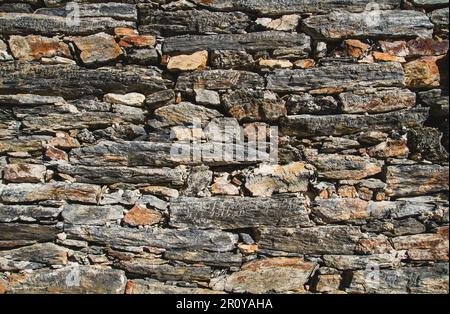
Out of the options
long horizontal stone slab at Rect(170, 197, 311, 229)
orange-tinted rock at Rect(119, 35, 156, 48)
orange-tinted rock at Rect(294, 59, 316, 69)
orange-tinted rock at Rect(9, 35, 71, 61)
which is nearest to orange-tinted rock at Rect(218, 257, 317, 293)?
long horizontal stone slab at Rect(170, 197, 311, 229)

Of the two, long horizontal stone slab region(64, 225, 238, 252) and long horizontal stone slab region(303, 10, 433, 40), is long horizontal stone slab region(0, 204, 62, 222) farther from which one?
long horizontal stone slab region(303, 10, 433, 40)

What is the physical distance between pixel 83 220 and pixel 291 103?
1700 mm

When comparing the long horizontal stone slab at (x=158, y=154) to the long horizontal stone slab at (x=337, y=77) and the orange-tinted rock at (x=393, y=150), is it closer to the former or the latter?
the long horizontal stone slab at (x=337, y=77)

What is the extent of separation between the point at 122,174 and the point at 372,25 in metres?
2.09

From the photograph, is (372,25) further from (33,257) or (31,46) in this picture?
(33,257)

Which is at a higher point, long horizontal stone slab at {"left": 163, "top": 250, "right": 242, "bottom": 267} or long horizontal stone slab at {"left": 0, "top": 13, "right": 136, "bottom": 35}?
long horizontal stone slab at {"left": 0, "top": 13, "right": 136, "bottom": 35}

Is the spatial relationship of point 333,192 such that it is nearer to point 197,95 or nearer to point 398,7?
point 197,95

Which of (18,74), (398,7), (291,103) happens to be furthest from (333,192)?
(18,74)

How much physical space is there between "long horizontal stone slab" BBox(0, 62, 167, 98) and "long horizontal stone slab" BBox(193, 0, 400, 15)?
0.74 m

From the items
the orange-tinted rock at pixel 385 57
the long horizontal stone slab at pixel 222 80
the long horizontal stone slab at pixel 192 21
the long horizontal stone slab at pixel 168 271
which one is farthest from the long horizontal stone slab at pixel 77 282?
the orange-tinted rock at pixel 385 57

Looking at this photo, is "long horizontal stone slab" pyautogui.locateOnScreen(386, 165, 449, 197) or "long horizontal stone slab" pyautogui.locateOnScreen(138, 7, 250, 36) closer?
"long horizontal stone slab" pyautogui.locateOnScreen(386, 165, 449, 197)

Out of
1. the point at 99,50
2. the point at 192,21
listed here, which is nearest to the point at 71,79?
the point at 99,50

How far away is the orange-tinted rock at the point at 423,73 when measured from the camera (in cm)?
336

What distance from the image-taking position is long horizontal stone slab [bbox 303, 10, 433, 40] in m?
3.39
